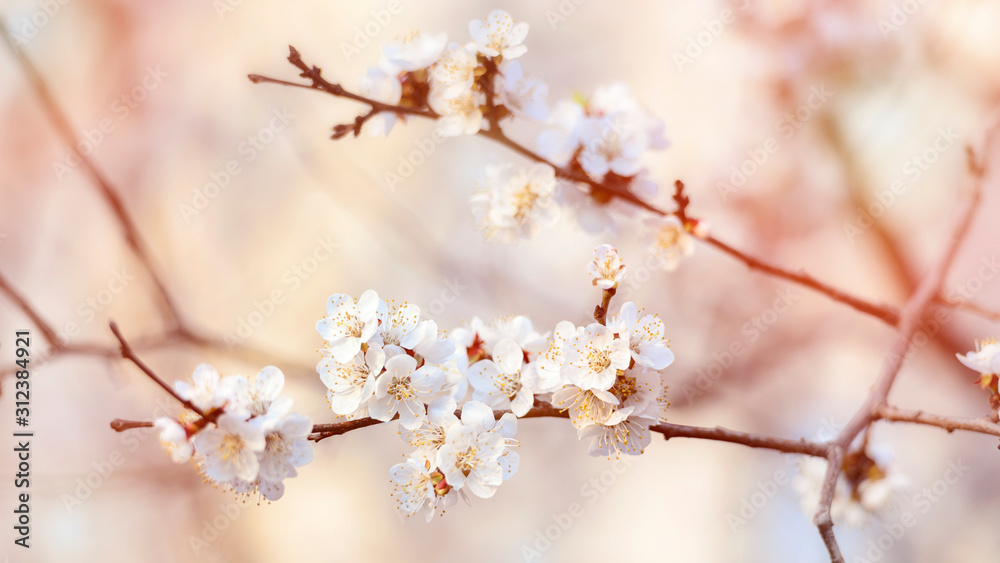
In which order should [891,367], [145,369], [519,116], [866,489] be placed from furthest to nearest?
[866,489] → [519,116] → [891,367] → [145,369]

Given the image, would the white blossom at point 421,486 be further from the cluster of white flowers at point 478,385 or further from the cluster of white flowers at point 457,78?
the cluster of white flowers at point 457,78

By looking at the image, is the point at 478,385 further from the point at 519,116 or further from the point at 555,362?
the point at 519,116

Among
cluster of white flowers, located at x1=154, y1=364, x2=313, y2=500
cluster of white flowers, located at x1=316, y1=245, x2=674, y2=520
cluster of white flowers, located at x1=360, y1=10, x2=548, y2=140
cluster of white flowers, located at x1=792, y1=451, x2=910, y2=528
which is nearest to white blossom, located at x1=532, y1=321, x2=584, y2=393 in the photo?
cluster of white flowers, located at x1=316, y1=245, x2=674, y2=520

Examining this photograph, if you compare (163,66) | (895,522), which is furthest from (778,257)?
(163,66)

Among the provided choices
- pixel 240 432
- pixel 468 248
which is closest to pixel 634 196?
pixel 240 432

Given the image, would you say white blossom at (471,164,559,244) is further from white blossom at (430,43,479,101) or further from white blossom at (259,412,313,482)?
white blossom at (259,412,313,482)

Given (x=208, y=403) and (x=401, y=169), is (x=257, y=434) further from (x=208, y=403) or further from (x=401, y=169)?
(x=401, y=169)
